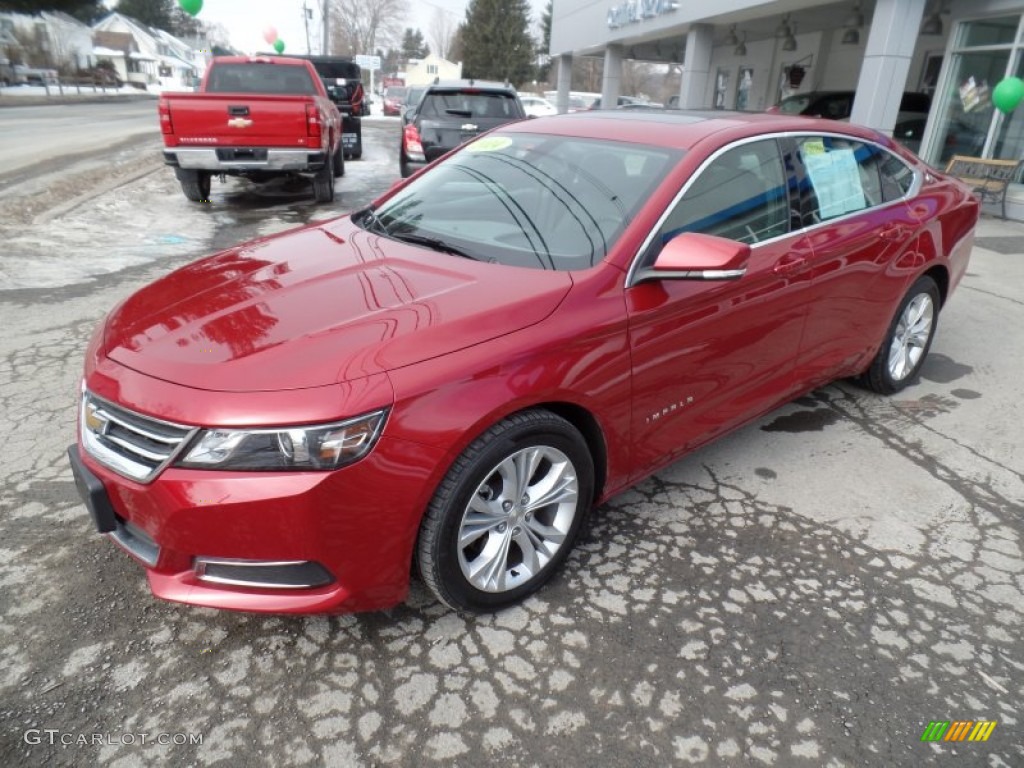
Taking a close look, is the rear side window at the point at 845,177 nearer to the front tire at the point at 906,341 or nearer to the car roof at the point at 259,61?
the front tire at the point at 906,341

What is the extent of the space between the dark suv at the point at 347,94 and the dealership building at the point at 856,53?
7074mm

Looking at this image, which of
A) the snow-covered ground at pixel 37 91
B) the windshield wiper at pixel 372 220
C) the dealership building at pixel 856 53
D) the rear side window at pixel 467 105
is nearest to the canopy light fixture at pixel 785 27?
the dealership building at pixel 856 53

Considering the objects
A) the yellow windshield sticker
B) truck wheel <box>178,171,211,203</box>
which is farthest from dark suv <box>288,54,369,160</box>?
the yellow windshield sticker

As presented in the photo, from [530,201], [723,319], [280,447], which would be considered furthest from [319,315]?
[723,319]

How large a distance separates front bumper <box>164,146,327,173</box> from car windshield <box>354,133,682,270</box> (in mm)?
5961

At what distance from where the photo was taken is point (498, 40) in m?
51.5

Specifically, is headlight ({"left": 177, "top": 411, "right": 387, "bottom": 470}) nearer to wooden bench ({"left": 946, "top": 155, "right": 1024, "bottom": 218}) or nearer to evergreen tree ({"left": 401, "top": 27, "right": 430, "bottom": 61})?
wooden bench ({"left": 946, "top": 155, "right": 1024, "bottom": 218})

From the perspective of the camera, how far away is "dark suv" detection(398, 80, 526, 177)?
1084 cm

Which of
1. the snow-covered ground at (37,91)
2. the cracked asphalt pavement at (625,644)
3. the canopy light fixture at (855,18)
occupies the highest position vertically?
the canopy light fixture at (855,18)

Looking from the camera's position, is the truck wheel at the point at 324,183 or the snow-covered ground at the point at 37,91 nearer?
the truck wheel at the point at 324,183

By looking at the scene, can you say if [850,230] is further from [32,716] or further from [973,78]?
[973,78]

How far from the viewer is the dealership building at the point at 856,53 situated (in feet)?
36.7

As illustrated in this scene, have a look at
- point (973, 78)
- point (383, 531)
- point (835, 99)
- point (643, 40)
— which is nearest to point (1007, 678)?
point (383, 531)

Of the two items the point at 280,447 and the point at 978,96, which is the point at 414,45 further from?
the point at 280,447
